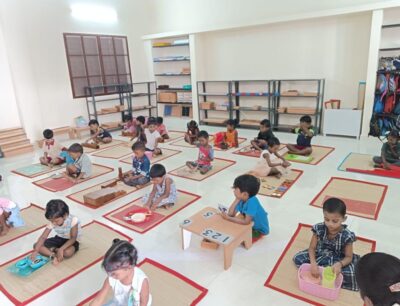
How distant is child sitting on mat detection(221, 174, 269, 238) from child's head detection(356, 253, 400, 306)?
1423 mm

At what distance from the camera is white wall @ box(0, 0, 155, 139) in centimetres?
610

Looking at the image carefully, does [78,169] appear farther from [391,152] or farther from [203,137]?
[391,152]

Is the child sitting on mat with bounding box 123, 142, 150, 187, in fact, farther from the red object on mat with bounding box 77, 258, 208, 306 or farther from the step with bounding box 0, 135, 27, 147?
the step with bounding box 0, 135, 27, 147

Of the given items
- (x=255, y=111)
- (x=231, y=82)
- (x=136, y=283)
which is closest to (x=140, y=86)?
(x=231, y=82)

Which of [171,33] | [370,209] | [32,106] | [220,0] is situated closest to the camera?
[370,209]

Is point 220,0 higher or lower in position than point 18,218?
higher

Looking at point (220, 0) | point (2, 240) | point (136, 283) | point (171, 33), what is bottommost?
point (2, 240)

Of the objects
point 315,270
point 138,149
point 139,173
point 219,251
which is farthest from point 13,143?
point 315,270

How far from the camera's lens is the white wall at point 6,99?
247 inches

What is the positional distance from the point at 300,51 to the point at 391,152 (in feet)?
10.2

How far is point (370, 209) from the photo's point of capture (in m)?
3.15

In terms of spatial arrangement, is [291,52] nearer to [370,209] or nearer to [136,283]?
[370,209]

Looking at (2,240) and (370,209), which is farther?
(370,209)

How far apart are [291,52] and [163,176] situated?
473 centimetres
